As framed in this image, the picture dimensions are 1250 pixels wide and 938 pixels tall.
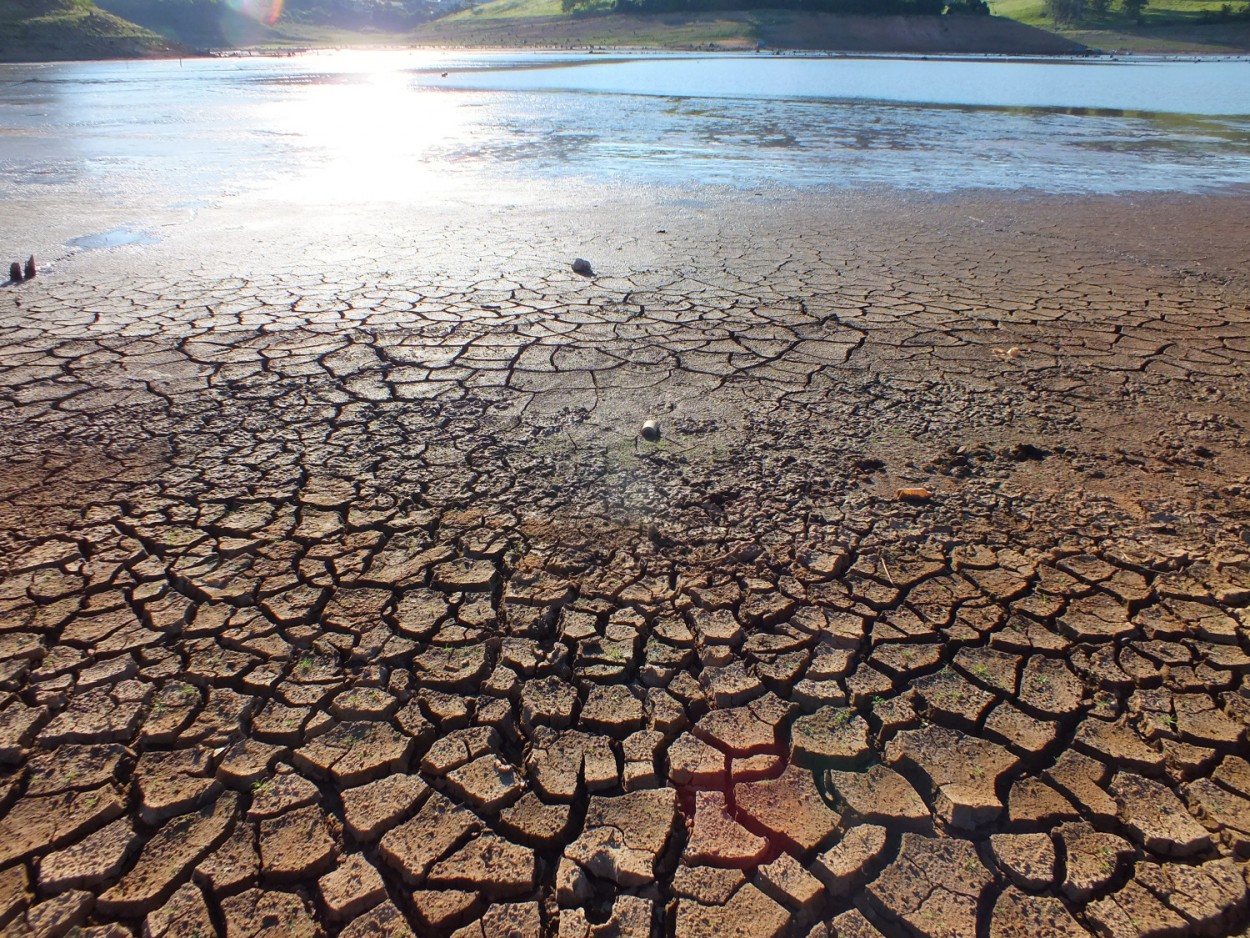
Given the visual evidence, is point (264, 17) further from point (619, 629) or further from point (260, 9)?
point (619, 629)

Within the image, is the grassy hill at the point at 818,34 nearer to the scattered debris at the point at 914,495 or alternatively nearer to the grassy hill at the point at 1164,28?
the grassy hill at the point at 1164,28

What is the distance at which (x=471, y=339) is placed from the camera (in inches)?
188

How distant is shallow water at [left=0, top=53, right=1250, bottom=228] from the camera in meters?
10.4

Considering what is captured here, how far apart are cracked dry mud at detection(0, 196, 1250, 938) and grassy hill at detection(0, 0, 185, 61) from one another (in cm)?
4976

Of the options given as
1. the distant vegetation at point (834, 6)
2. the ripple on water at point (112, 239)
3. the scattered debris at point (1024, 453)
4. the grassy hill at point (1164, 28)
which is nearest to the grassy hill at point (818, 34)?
the distant vegetation at point (834, 6)

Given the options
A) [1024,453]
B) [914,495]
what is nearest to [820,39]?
[1024,453]

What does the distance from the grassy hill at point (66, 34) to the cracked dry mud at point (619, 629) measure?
163 feet

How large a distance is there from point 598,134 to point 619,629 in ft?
47.9

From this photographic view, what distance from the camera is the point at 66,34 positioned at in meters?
43.0

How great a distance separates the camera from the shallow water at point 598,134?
1038 centimetres

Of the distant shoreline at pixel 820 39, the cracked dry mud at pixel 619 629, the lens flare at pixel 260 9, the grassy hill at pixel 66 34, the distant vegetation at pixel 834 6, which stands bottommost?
the cracked dry mud at pixel 619 629

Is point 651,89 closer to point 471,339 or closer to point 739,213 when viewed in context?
point 739,213

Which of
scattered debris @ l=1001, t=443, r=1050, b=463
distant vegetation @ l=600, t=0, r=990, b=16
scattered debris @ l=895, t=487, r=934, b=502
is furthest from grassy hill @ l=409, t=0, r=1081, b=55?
scattered debris @ l=895, t=487, r=934, b=502

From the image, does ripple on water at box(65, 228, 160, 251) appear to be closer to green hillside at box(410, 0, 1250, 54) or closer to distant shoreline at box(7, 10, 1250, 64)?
distant shoreline at box(7, 10, 1250, 64)
